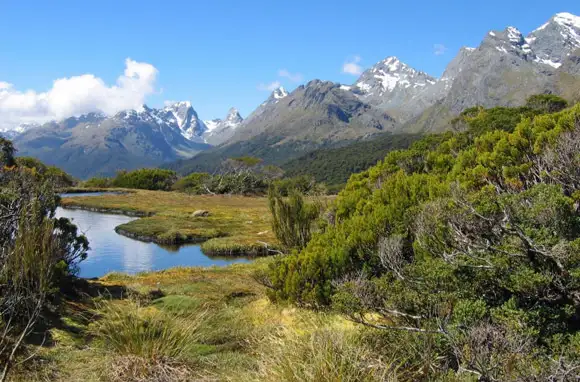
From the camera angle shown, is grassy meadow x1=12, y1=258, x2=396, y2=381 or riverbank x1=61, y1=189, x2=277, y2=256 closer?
grassy meadow x1=12, y1=258, x2=396, y2=381

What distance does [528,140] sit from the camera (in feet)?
59.4

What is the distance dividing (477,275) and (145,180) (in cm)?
11363

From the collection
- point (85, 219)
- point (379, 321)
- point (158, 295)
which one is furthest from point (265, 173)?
point (379, 321)

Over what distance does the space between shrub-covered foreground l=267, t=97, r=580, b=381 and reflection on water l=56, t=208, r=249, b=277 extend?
2279cm

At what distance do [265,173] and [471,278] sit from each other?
113m

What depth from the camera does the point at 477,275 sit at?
9.70 metres

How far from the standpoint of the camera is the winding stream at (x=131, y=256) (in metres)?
35.7

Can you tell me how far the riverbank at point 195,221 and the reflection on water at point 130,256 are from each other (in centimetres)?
194

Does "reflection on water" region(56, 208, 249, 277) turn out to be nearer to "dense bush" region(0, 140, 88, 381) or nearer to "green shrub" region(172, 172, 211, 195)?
"dense bush" region(0, 140, 88, 381)

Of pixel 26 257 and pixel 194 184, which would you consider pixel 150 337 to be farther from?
pixel 194 184

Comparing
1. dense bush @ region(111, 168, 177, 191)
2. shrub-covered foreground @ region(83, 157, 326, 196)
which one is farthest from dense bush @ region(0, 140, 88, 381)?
dense bush @ region(111, 168, 177, 191)

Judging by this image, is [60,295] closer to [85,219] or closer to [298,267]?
[298,267]

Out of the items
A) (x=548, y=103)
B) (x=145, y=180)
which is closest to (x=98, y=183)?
(x=145, y=180)

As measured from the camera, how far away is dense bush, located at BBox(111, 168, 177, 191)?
115 meters
